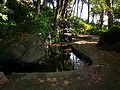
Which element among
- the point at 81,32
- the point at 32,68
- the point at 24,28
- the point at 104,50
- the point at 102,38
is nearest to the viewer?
the point at 32,68

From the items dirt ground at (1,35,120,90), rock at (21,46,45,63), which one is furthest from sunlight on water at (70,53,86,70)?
dirt ground at (1,35,120,90)

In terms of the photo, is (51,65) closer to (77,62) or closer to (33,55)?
(33,55)

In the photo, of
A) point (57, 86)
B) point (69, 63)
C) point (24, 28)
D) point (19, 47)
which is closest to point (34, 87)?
point (57, 86)

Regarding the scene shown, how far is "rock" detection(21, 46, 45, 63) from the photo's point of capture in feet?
41.3

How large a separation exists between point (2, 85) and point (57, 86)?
6.41ft

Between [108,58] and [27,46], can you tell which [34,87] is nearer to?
[27,46]

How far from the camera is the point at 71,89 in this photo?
8.36 m

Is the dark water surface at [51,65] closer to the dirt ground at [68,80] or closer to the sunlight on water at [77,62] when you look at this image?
the sunlight on water at [77,62]

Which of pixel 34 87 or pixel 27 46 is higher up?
pixel 27 46

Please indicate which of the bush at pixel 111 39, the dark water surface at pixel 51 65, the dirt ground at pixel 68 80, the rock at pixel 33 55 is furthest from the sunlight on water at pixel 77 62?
the bush at pixel 111 39

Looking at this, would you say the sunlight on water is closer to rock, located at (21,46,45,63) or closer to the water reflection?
the water reflection

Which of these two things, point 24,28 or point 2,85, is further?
point 24,28

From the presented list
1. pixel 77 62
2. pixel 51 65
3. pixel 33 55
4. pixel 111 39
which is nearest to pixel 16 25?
pixel 33 55

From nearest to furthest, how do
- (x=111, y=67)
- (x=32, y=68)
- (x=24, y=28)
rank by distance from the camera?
(x=111, y=67) < (x=32, y=68) < (x=24, y=28)
